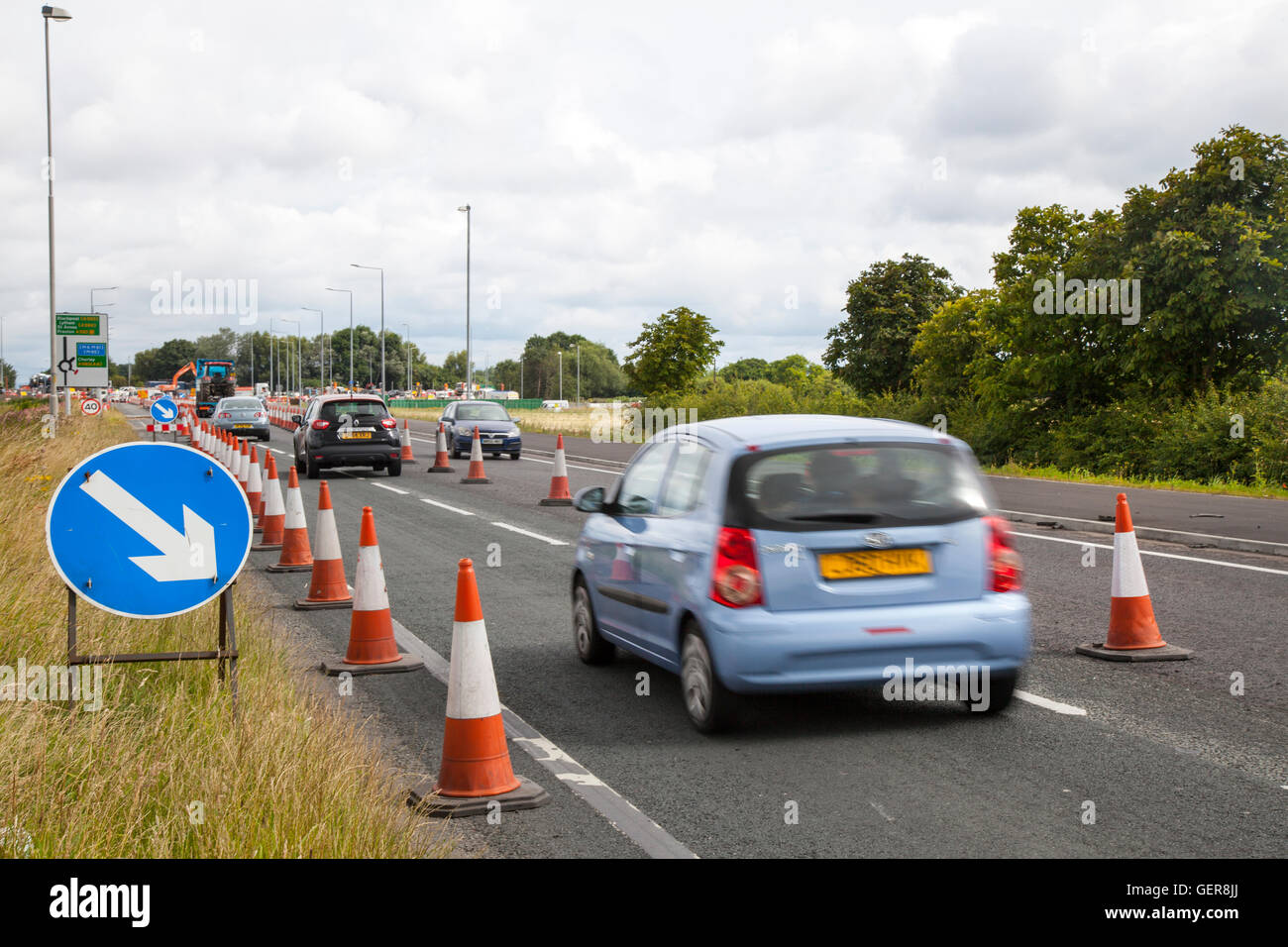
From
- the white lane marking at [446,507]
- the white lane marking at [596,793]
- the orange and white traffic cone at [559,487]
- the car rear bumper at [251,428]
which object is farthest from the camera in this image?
the car rear bumper at [251,428]

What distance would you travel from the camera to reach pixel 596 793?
17.4ft

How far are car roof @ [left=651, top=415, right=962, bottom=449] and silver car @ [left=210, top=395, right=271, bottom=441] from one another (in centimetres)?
4102

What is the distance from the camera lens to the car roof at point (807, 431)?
6.39 metres

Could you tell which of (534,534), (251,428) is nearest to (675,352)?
(251,428)

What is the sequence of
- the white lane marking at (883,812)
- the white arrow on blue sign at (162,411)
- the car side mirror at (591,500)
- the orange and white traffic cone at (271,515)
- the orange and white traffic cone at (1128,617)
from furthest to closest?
the white arrow on blue sign at (162,411) < the orange and white traffic cone at (271,515) < the orange and white traffic cone at (1128,617) < the car side mirror at (591,500) < the white lane marking at (883,812)

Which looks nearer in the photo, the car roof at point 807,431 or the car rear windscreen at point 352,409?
the car roof at point 807,431

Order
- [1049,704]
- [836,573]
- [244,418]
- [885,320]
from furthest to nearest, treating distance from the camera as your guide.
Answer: [885,320] → [244,418] → [1049,704] → [836,573]

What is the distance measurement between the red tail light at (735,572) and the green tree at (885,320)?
53.1 m

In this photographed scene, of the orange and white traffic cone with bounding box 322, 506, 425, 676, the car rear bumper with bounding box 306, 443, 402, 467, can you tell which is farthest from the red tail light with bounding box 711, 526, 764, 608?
the car rear bumper with bounding box 306, 443, 402, 467

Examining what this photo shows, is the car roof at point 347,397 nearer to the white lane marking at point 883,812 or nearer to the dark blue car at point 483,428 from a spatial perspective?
the dark blue car at point 483,428

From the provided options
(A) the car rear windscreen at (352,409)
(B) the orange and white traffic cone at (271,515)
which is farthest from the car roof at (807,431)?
(A) the car rear windscreen at (352,409)

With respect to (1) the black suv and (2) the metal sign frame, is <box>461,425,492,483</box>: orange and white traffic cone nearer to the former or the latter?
(1) the black suv

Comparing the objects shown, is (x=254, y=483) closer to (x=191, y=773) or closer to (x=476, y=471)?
(x=476, y=471)

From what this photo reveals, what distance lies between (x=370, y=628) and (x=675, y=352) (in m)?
52.8
